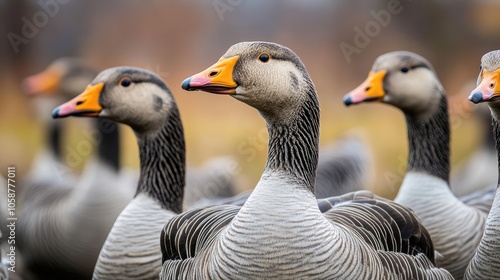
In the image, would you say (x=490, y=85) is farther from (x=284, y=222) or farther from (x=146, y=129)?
(x=146, y=129)

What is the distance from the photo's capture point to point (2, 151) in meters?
13.5

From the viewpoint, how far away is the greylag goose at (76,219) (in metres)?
7.09

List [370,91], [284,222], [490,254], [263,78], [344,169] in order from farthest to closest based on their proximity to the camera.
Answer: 1. [344,169]
2. [370,91]
3. [490,254]
4. [263,78]
5. [284,222]

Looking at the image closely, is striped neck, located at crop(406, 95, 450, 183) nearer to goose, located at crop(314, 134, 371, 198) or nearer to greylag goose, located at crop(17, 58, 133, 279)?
goose, located at crop(314, 134, 371, 198)

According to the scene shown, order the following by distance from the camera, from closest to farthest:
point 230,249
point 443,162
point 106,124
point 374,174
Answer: point 230,249 → point 443,162 → point 106,124 → point 374,174

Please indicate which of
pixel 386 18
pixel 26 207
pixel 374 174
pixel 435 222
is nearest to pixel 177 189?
pixel 435 222

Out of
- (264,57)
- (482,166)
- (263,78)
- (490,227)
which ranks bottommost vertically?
(482,166)

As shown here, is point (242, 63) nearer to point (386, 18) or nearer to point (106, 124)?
point (106, 124)

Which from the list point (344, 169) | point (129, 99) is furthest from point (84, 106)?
point (344, 169)

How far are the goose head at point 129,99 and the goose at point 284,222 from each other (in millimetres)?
1208

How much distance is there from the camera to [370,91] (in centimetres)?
626

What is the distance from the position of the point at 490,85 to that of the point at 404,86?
77.6 inches

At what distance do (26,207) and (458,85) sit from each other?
7.64 meters

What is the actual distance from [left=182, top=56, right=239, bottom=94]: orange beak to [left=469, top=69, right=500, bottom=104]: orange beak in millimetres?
1249
